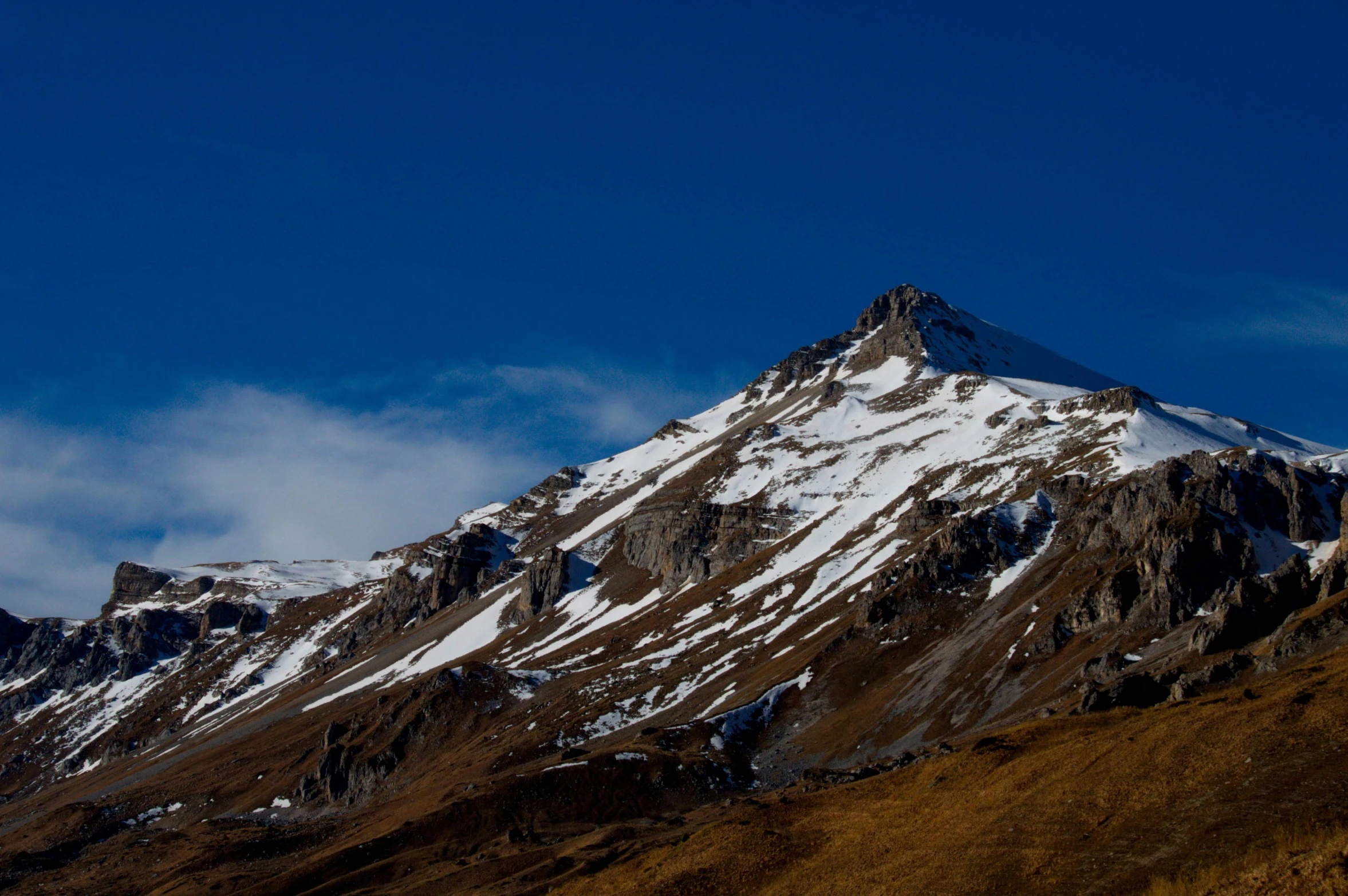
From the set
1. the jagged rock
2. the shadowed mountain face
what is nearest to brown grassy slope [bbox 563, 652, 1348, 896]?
the jagged rock

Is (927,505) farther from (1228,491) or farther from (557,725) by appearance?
(557,725)

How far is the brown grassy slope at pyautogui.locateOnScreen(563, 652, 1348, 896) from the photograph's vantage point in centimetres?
4225

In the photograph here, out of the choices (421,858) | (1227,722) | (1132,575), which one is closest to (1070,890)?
(1227,722)

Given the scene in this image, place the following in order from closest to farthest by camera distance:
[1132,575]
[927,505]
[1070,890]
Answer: [1070,890], [1132,575], [927,505]

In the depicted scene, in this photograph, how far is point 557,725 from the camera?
490 ft

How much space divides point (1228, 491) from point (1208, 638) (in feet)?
181

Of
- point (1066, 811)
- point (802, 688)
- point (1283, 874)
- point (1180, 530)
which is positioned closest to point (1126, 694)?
point (1066, 811)

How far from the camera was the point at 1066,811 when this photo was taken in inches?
1956

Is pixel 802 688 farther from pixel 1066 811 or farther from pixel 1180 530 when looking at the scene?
pixel 1066 811

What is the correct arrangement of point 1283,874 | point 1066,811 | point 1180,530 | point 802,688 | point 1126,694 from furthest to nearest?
point 802,688, point 1180,530, point 1126,694, point 1066,811, point 1283,874

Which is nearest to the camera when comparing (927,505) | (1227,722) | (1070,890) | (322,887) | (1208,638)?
(1070,890)

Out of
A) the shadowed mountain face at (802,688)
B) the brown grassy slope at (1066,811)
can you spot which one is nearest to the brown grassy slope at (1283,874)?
the brown grassy slope at (1066,811)

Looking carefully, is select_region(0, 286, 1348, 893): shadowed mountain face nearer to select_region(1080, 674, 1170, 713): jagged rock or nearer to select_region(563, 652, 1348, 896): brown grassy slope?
select_region(1080, 674, 1170, 713): jagged rock

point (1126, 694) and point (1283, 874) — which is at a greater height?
point (1126, 694)
